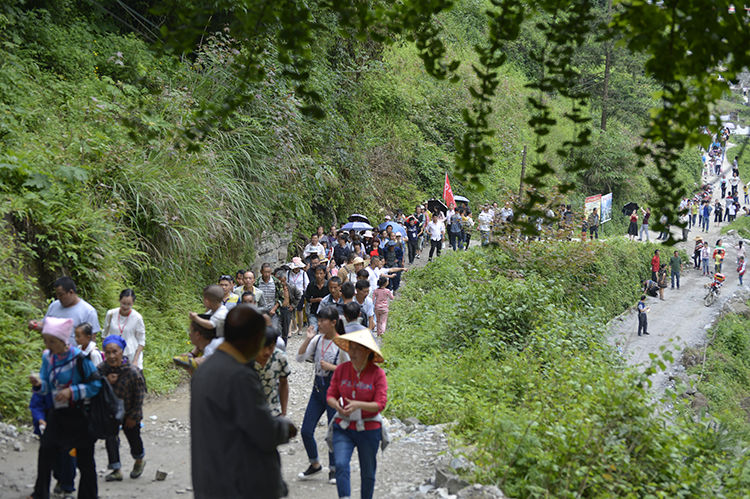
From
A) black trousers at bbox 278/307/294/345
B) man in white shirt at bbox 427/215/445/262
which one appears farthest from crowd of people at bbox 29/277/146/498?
man in white shirt at bbox 427/215/445/262

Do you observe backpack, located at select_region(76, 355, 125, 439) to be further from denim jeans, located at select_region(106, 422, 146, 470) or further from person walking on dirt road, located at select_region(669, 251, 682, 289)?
person walking on dirt road, located at select_region(669, 251, 682, 289)

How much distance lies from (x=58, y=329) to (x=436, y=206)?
2019 cm

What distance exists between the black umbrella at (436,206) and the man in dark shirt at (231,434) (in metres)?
21.0

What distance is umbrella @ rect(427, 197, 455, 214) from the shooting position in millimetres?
24375

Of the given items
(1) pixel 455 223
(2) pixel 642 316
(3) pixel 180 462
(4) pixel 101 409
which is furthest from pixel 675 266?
(4) pixel 101 409

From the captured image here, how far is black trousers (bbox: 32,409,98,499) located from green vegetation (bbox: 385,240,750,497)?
340 centimetres

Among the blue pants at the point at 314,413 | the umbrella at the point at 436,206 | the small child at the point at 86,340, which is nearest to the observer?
the small child at the point at 86,340

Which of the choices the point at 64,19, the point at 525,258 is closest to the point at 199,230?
the point at 64,19

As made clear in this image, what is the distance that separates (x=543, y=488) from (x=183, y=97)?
1098 cm

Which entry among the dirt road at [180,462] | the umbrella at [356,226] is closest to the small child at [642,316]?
the umbrella at [356,226]

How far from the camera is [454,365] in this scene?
10727 mm

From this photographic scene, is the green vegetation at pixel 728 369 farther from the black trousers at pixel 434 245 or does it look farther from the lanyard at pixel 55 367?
the lanyard at pixel 55 367

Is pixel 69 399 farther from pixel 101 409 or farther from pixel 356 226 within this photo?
pixel 356 226

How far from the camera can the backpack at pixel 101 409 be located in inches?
203
